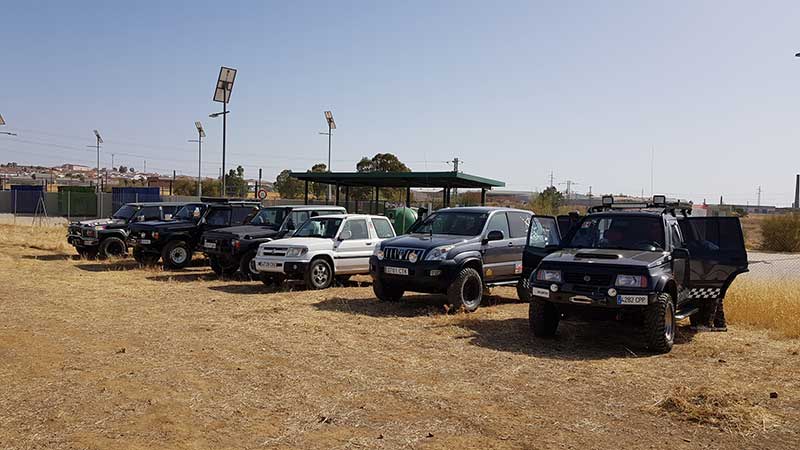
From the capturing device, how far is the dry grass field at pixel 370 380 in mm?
5598

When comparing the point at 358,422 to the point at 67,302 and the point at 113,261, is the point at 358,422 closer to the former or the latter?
the point at 67,302

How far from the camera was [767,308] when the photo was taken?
11.6 meters

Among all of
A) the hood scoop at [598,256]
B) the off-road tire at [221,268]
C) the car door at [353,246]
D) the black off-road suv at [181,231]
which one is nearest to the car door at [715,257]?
the hood scoop at [598,256]

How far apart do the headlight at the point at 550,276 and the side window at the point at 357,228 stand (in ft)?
22.3

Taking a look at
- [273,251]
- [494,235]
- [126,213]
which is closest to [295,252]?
[273,251]

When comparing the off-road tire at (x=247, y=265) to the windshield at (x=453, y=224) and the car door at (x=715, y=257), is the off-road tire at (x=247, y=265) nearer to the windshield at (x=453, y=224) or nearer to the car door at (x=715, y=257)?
the windshield at (x=453, y=224)

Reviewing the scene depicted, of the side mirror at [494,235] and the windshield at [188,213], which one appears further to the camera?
the windshield at [188,213]

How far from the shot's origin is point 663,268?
8.98 meters

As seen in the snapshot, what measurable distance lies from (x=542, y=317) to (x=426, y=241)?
3291 mm

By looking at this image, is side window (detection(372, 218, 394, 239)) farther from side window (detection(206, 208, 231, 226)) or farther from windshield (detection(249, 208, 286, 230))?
side window (detection(206, 208, 231, 226))

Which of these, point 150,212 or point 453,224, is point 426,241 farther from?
point 150,212

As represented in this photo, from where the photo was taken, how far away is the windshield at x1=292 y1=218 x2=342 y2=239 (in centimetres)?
1534

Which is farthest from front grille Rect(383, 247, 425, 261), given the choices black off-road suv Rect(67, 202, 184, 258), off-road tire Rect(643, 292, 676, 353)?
black off-road suv Rect(67, 202, 184, 258)

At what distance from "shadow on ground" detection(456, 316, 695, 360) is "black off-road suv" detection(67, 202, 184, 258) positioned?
41.3ft
